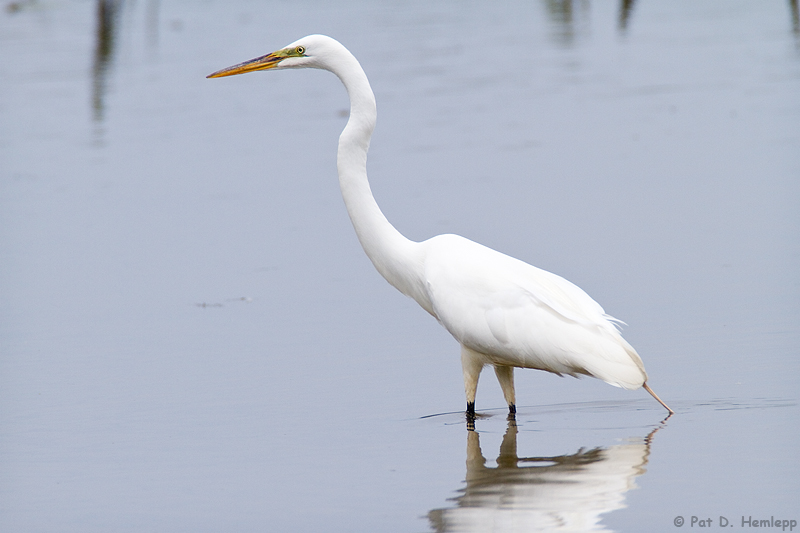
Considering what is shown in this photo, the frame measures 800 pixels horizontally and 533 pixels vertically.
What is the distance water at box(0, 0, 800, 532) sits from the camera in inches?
181

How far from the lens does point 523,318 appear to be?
5.10 metres

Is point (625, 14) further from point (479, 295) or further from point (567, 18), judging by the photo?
point (479, 295)

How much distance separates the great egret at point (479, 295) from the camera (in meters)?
Answer: 5.01

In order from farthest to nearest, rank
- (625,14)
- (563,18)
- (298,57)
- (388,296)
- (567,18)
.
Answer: (563,18)
(567,18)
(625,14)
(388,296)
(298,57)

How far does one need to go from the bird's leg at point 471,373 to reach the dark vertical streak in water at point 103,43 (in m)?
12.3

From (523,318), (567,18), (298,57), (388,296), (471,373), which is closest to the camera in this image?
(523,318)

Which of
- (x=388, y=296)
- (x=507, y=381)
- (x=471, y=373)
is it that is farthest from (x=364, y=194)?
(x=388, y=296)

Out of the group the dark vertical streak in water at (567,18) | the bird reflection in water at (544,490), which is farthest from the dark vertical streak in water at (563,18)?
the bird reflection in water at (544,490)

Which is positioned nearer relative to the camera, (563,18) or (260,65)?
(260,65)

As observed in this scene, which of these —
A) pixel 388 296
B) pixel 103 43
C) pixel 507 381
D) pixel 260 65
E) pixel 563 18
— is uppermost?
pixel 260 65

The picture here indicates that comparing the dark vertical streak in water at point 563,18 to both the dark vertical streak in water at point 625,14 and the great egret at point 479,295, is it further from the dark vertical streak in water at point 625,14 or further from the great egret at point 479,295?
the great egret at point 479,295

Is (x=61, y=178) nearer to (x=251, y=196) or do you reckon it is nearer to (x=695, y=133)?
(x=251, y=196)

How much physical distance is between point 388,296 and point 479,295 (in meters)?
2.31

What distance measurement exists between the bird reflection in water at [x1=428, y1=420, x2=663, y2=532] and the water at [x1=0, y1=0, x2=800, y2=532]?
14 mm
